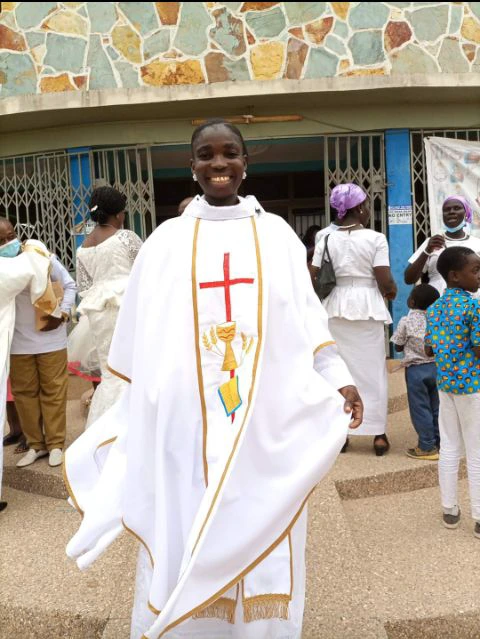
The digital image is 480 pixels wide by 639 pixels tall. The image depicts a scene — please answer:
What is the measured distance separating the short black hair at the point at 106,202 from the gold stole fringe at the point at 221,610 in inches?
115

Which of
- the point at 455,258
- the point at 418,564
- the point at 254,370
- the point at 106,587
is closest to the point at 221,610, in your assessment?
the point at 254,370

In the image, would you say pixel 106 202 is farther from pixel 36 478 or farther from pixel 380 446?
pixel 380 446

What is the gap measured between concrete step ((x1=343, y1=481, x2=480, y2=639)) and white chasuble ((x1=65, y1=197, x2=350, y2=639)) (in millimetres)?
887

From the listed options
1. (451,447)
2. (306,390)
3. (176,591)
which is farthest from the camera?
(451,447)

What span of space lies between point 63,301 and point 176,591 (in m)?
3.34

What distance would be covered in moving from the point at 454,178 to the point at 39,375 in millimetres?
5234

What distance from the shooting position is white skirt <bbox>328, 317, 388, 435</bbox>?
4777 mm

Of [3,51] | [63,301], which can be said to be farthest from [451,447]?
[3,51]

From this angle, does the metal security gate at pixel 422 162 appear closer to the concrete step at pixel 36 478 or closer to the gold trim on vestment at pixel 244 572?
the concrete step at pixel 36 478

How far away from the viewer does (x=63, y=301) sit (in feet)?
16.0

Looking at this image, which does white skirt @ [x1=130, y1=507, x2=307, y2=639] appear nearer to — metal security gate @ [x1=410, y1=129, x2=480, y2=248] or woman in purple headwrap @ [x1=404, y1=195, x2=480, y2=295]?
woman in purple headwrap @ [x1=404, y1=195, x2=480, y2=295]

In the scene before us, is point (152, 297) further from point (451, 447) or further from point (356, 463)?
point (356, 463)

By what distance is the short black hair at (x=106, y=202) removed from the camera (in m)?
4.36

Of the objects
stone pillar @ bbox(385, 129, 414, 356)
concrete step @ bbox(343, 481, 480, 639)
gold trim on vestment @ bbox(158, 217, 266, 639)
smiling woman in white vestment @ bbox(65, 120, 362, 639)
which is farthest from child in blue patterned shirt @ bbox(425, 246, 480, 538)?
stone pillar @ bbox(385, 129, 414, 356)
